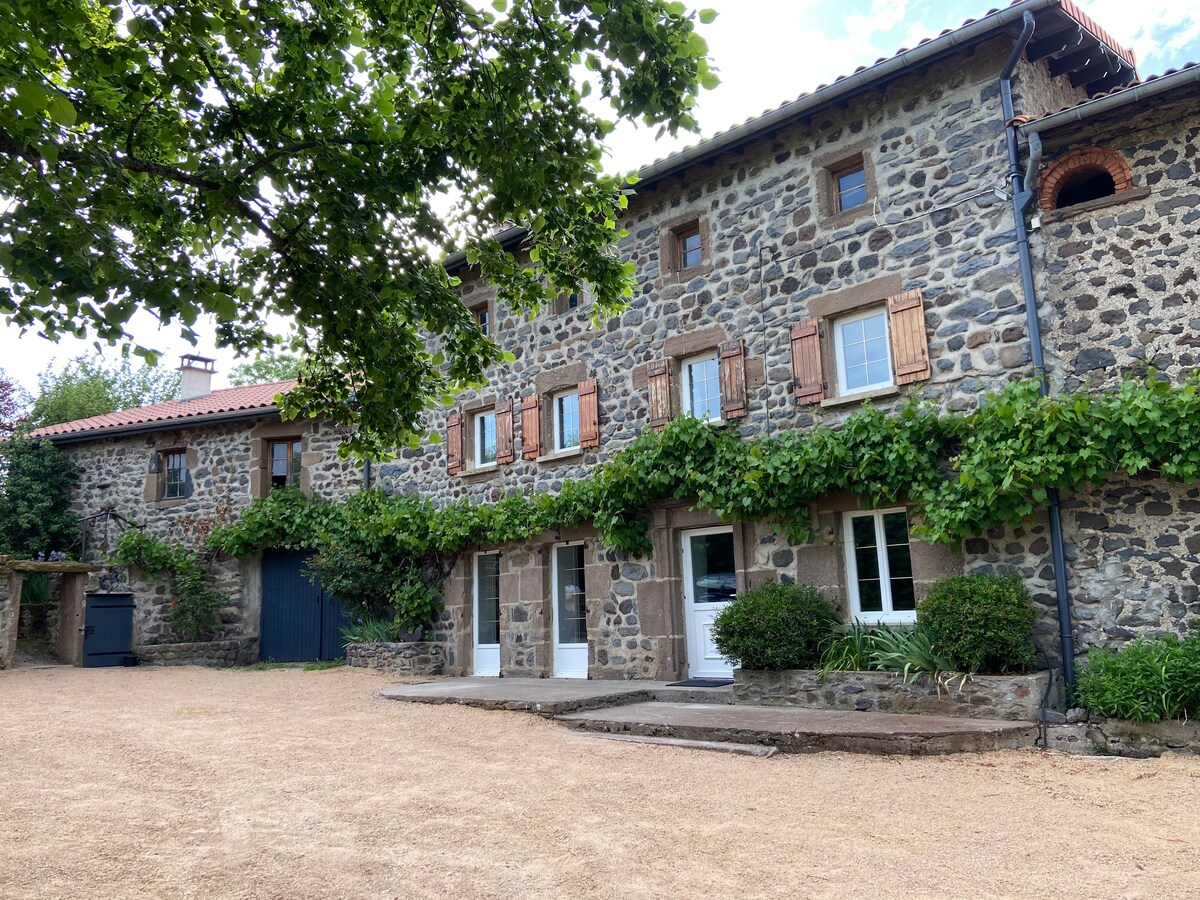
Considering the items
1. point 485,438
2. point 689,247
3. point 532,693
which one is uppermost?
point 689,247

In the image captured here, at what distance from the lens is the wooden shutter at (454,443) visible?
13.3m

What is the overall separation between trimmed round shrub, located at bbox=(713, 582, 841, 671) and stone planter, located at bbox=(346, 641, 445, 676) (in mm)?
5285

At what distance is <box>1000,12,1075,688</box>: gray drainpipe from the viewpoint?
749 cm

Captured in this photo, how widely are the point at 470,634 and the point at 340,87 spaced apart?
337 inches

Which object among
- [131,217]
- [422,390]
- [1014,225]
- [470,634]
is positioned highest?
[1014,225]

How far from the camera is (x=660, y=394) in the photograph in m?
10.7

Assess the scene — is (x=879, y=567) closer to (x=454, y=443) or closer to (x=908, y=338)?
(x=908, y=338)

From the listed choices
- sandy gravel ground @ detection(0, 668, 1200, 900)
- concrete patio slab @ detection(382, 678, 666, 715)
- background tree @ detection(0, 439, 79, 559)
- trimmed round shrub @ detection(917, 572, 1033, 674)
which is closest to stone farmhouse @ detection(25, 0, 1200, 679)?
trimmed round shrub @ detection(917, 572, 1033, 674)

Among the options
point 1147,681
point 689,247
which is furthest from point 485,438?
point 1147,681

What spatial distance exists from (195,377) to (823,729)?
54.8ft

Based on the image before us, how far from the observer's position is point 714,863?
395 centimetres

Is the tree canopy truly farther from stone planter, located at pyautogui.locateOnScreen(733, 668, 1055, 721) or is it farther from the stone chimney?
the stone chimney

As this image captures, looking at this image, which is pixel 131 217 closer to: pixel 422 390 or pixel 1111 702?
pixel 422 390

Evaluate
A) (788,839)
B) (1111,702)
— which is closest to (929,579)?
(1111,702)
